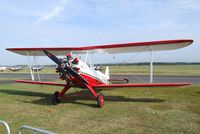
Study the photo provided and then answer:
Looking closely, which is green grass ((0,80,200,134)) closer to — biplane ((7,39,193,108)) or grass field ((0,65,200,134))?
grass field ((0,65,200,134))

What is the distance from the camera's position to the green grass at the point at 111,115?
8062mm

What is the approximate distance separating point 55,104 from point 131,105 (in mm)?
Answer: 3692

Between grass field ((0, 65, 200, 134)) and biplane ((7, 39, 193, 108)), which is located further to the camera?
biplane ((7, 39, 193, 108))

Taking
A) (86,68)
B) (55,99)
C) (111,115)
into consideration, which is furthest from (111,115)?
(55,99)

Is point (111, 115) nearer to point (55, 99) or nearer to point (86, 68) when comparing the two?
point (86, 68)

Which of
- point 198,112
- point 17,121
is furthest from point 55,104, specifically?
point 198,112

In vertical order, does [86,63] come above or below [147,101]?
above

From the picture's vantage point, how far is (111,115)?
9.88m

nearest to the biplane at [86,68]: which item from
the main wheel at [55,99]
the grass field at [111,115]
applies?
the main wheel at [55,99]

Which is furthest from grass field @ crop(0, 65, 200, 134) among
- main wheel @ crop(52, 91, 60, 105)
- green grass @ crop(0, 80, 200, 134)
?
A: main wheel @ crop(52, 91, 60, 105)

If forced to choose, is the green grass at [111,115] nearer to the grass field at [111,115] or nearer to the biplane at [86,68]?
the grass field at [111,115]

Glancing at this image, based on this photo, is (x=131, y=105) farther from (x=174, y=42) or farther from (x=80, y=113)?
(x=174, y=42)

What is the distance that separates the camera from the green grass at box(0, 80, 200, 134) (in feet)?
26.5

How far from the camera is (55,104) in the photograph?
12.6 metres
